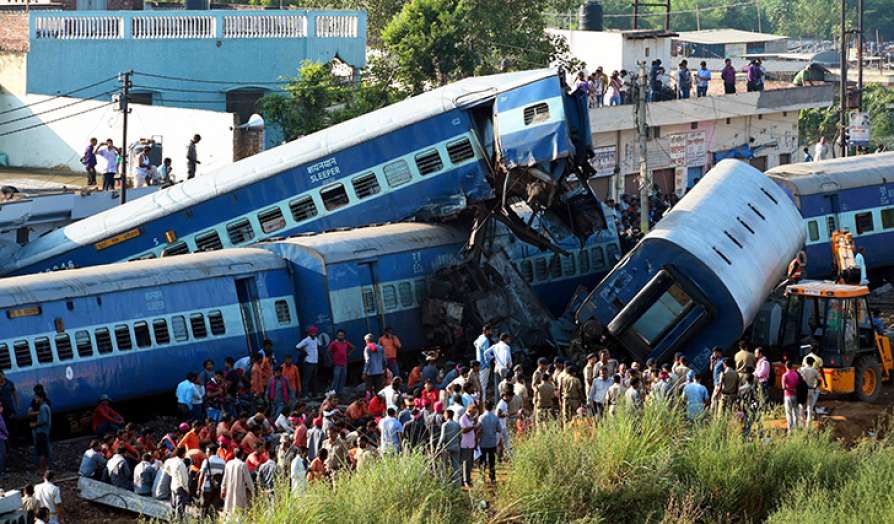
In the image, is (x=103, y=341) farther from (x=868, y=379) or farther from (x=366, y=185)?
(x=868, y=379)

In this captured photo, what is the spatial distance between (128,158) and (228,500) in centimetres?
2405

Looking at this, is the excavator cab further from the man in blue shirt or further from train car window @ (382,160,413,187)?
train car window @ (382,160,413,187)

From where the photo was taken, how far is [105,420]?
2617cm

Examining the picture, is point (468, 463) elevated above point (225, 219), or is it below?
below

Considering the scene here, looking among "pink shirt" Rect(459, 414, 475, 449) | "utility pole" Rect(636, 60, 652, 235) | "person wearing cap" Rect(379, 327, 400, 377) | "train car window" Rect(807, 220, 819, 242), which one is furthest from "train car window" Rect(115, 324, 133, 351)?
"train car window" Rect(807, 220, 819, 242)

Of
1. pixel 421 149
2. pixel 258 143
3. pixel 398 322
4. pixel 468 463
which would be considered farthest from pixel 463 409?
pixel 258 143

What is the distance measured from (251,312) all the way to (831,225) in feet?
47.2

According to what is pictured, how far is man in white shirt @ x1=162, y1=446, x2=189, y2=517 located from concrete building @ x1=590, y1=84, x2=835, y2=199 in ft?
93.0

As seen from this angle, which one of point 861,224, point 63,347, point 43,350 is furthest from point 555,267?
point 43,350

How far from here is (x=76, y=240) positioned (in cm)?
3209

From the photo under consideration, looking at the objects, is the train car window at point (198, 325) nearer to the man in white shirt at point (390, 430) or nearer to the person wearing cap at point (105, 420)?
the person wearing cap at point (105, 420)

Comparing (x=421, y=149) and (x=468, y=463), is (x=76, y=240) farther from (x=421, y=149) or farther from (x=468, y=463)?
(x=468, y=463)

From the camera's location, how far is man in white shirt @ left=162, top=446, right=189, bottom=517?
68.9ft

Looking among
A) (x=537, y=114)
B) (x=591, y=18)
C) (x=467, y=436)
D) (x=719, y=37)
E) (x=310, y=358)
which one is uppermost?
(x=719, y=37)
